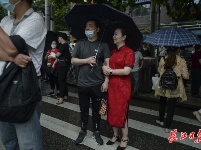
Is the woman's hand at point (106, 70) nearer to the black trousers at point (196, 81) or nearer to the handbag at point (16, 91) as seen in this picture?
the handbag at point (16, 91)

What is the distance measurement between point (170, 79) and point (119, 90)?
1415mm

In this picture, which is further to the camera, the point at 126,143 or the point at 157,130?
the point at 157,130

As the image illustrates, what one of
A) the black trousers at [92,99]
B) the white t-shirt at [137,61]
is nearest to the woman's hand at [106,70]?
the black trousers at [92,99]

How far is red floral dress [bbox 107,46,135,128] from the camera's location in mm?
4074

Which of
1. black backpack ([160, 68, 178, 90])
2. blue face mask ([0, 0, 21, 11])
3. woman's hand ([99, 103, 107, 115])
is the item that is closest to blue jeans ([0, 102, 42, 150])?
blue face mask ([0, 0, 21, 11])

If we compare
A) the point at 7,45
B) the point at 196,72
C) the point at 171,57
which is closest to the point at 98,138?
the point at 171,57

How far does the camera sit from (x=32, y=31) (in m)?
2.08

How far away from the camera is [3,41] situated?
1896 millimetres

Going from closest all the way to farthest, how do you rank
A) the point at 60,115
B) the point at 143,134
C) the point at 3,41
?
the point at 3,41, the point at 143,134, the point at 60,115

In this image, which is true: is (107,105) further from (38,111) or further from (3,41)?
(3,41)

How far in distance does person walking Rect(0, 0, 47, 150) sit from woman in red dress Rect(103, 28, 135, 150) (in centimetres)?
195

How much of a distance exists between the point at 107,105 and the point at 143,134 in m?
1.20

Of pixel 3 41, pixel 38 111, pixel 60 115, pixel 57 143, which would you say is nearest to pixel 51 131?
pixel 57 143

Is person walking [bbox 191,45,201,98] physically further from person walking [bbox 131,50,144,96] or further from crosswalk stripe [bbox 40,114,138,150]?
crosswalk stripe [bbox 40,114,138,150]
